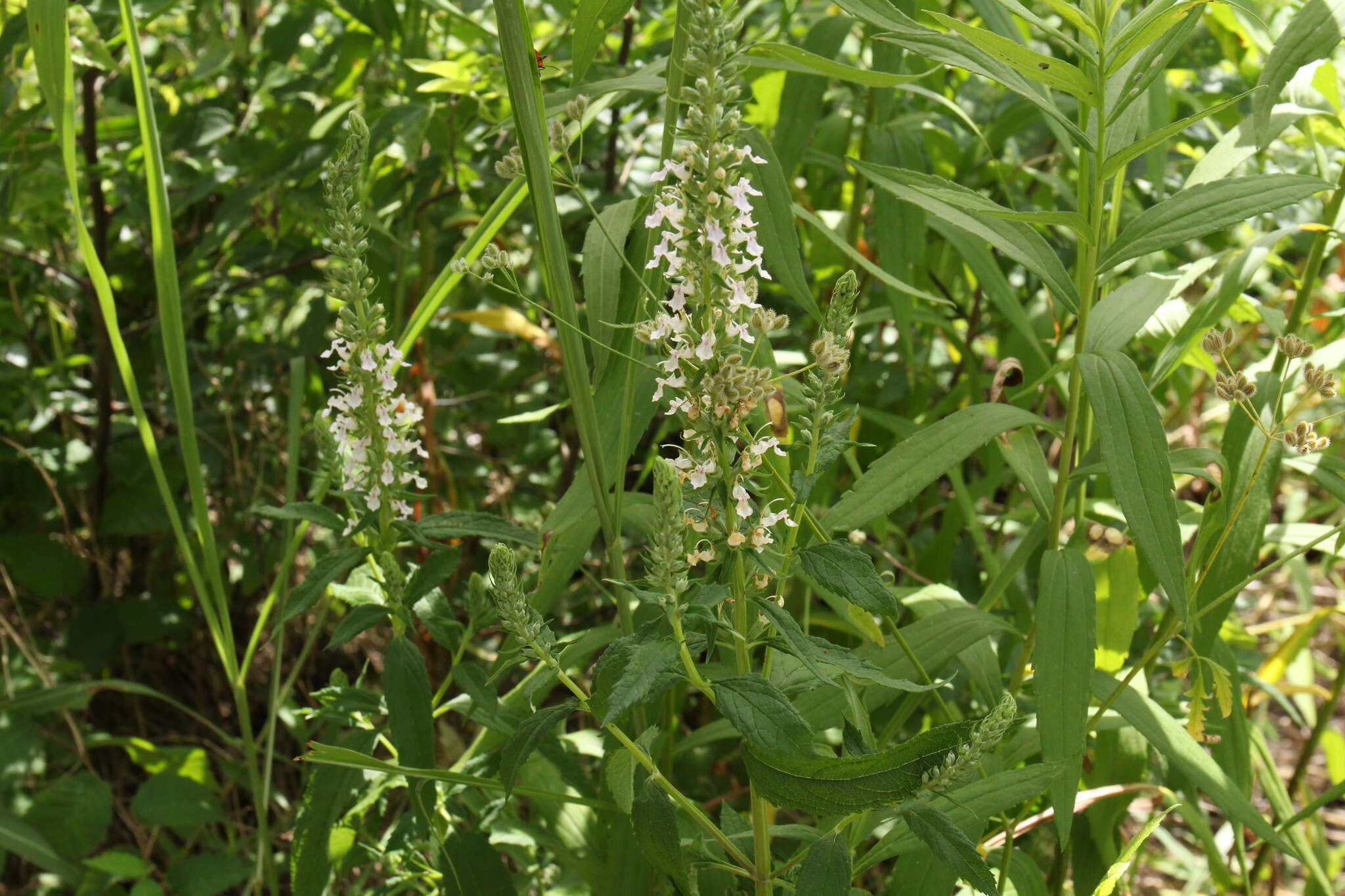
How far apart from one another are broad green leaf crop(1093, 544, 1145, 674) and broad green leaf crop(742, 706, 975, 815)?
1.80 ft

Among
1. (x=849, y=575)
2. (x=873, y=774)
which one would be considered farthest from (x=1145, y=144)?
(x=873, y=774)

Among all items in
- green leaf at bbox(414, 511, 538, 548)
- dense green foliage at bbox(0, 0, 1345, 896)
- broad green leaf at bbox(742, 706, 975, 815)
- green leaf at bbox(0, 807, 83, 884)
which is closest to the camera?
broad green leaf at bbox(742, 706, 975, 815)

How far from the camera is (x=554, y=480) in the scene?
1874 millimetres

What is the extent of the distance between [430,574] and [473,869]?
0.90 ft

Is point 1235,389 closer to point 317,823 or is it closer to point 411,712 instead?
point 411,712

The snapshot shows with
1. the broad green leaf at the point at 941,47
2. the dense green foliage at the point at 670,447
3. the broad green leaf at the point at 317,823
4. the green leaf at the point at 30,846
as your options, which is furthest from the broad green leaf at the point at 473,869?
the broad green leaf at the point at 941,47

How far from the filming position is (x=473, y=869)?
1026 mm

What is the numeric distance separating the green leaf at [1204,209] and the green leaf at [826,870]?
20.3 inches

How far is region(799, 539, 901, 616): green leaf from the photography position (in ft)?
2.31

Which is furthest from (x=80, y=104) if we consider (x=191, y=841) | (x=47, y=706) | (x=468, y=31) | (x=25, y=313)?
(x=191, y=841)

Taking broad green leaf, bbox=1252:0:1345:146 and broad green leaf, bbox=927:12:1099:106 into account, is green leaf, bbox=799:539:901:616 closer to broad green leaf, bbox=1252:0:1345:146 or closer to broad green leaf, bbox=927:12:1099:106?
broad green leaf, bbox=927:12:1099:106

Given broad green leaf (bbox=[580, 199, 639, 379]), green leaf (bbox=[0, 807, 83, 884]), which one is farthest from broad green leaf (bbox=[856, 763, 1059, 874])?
green leaf (bbox=[0, 807, 83, 884])

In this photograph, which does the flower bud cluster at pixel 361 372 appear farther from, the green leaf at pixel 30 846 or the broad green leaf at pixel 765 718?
the green leaf at pixel 30 846

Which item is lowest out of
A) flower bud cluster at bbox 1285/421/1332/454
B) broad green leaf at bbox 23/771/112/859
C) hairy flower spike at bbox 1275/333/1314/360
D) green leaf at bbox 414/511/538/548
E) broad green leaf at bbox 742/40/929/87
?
broad green leaf at bbox 23/771/112/859
